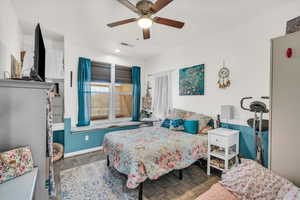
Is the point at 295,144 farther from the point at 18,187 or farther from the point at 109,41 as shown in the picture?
the point at 109,41

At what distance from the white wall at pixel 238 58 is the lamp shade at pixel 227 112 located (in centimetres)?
10

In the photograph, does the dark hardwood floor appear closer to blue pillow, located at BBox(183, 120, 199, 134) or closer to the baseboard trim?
the baseboard trim

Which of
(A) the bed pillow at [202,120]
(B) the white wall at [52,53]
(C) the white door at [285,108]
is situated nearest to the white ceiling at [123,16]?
(B) the white wall at [52,53]

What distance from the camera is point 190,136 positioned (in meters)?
2.72

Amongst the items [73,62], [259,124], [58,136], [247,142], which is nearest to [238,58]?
[259,124]

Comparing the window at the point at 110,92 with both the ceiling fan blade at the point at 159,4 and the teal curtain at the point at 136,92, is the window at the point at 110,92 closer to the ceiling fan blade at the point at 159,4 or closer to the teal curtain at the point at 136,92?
the teal curtain at the point at 136,92

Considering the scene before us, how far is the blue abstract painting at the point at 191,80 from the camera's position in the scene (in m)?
3.28

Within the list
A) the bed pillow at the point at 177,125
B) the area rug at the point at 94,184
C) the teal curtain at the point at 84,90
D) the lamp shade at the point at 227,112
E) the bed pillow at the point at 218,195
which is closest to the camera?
the bed pillow at the point at 218,195

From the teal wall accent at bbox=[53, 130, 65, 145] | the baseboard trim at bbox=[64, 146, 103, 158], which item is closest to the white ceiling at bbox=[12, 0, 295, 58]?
the teal wall accent at bbox=[53, 130, 65, 145]

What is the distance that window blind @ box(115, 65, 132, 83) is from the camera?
14.8 ft

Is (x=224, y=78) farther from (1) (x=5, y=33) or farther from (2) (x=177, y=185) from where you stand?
(1) (x=5, y=33)

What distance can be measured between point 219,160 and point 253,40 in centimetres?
216

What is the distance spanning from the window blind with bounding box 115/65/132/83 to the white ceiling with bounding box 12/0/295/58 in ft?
3.81

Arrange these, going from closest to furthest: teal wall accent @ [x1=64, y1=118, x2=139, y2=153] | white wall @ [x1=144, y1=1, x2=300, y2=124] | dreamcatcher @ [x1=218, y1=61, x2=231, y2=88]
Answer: white wall @ [x1=144, y1=1, x2=300, y2=124], dreamcatcher @ [x1=218, y1=61, x2=231, y2=88], teal wall accent @ [x1=64, y1=118, x2=139, y2=153]
